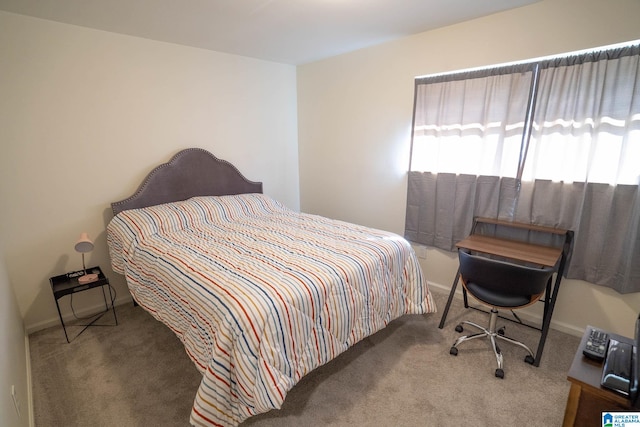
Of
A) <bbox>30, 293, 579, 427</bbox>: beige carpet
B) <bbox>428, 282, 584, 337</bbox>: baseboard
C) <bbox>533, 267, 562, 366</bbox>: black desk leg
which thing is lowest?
<bbox>30, 293, 579, 427</bbox>: beige carpet

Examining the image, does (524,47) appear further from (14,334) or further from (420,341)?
(14,334)

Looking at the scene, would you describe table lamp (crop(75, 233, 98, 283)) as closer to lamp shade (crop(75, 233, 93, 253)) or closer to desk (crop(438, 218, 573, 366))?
lamp shade (crop(75, 233, 93, 253))

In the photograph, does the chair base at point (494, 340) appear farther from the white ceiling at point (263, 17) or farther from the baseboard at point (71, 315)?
the baseboard at point (71, 315)

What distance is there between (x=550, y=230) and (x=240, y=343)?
7.62ft

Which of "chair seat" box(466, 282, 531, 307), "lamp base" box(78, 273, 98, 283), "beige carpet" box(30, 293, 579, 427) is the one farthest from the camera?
"lamp base" box(78, 273, 98, 283)

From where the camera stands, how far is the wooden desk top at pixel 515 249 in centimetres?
207

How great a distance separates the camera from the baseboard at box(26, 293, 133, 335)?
245cm

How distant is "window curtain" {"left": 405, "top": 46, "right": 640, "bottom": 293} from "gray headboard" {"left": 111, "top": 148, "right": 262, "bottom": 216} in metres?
2.03

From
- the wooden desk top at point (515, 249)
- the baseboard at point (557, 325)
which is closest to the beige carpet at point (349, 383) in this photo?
the baseboard at point (557, 325)

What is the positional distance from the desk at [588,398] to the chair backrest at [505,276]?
56 cm

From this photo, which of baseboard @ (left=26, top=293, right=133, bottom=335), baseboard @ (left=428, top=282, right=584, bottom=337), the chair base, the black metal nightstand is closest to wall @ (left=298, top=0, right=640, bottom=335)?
baseboard @ (left=428, top=282, right=584, bottom=337)

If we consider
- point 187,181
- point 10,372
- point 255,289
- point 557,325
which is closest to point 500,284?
point 557,325

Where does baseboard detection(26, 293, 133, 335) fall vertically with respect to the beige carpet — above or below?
above

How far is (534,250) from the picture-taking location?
2.23 metres
